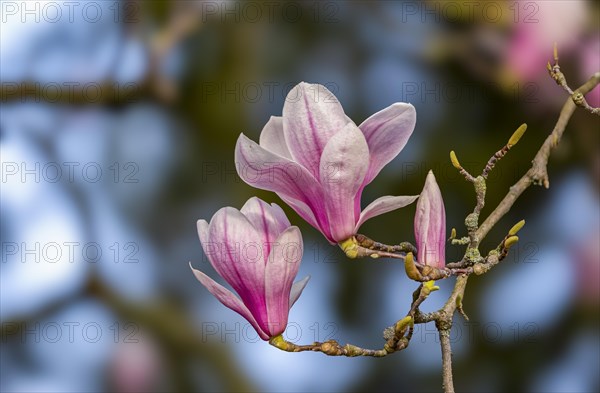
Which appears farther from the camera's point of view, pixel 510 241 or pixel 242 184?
pixel 242 184

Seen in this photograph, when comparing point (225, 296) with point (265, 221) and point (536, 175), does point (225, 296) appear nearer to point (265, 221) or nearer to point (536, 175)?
point (265, 221)

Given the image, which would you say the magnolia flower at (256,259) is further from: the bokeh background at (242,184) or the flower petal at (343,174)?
the bokeh background at (242,184)

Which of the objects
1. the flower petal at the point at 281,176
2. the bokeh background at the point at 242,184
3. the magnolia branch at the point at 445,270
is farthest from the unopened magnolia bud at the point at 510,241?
the bokeh background at the point at 242,184

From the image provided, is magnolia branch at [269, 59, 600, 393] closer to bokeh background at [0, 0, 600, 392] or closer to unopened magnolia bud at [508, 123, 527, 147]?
unopened magnolia bud at [508, 123, 527, 147]

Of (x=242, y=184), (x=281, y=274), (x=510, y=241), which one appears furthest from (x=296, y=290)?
(x=242, y=184)

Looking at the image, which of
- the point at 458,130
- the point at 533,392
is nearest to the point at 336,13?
the point at 458,130

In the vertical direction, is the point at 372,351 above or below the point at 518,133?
below

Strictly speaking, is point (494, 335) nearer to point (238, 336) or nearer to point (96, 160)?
point (238, 336)
